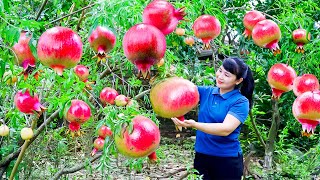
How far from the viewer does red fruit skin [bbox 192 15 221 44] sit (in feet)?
6.04

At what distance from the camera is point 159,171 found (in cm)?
502

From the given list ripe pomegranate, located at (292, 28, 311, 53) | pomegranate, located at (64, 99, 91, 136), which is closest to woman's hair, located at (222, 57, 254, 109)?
ripe pomegranate, located at (292, 28, 311, 53)

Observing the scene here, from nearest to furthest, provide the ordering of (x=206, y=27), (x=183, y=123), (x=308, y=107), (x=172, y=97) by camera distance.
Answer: (x=172, y=97)
(x=183, y=123)
(x=308, y=107)
(x=206, y=27)

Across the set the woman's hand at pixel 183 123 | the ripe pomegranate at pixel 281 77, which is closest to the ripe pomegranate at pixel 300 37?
the ripe pomegranate at pixel 281 77

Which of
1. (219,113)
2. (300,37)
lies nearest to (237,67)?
(219,113)

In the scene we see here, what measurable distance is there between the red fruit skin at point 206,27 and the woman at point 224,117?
468 mm

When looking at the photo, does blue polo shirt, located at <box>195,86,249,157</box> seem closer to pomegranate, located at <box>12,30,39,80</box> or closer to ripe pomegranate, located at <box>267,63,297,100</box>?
ripe pomegranate, located at <box>267,63,297,100</box>

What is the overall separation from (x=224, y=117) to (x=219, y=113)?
0.03 meters

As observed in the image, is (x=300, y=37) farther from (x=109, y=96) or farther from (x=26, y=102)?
(x=26, y=102)

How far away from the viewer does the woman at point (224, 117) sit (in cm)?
241

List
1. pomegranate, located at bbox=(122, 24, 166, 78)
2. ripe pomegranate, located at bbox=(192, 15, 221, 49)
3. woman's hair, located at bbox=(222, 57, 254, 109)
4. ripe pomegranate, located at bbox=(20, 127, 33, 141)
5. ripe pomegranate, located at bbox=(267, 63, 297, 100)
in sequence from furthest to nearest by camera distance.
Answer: woman's hair, located at bbox=(222, 57, 254, 109) < ripe pomegranate, located at bbox=(267, 63, 297, 100) < ripe pomegranate, located at bbox=(20, 127, 33, 141) < ripe pomegranate, located at bbox=(192, 15, 221, 49) < pomegranate, located at bbox=(122, 24, 166, 78)

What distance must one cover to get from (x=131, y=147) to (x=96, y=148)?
3.76 ft

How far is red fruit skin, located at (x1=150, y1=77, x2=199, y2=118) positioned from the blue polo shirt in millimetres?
1334

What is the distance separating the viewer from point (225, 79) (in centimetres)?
245
